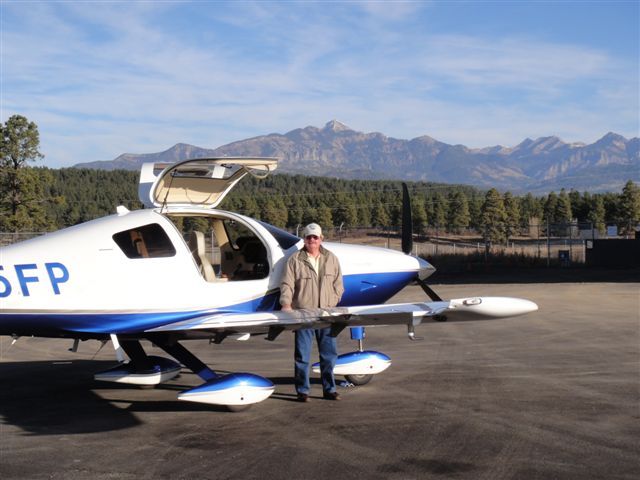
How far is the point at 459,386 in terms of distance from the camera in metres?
9.99

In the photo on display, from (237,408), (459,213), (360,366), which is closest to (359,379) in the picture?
(360,366)

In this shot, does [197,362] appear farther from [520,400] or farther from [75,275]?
[520,400]

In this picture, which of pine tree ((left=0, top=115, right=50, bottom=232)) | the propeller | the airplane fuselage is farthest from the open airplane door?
pine tree ((left=0, top=115, right=50, bottom=232))

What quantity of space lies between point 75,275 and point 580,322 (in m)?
12.1

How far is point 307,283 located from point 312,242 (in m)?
0.50

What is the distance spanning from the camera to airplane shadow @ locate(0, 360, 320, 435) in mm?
8555

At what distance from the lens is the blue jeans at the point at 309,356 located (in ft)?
29.7

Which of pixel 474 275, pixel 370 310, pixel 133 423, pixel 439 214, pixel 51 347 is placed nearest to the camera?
pixel 370 310

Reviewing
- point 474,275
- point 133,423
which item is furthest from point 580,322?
point 474,275

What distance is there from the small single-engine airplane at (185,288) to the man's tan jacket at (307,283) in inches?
19.8

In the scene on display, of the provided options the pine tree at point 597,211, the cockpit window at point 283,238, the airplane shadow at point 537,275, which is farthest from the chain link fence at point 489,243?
the cockpit window at point 283,238

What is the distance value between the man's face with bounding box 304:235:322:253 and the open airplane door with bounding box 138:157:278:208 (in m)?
1.11

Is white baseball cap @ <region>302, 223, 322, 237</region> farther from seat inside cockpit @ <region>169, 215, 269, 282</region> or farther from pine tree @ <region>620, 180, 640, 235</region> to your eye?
pine tree @ <region>620, 180, 640, 235</region>

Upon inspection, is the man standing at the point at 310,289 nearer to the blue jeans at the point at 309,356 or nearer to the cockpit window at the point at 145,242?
the blue jeans at the point at 309,356
